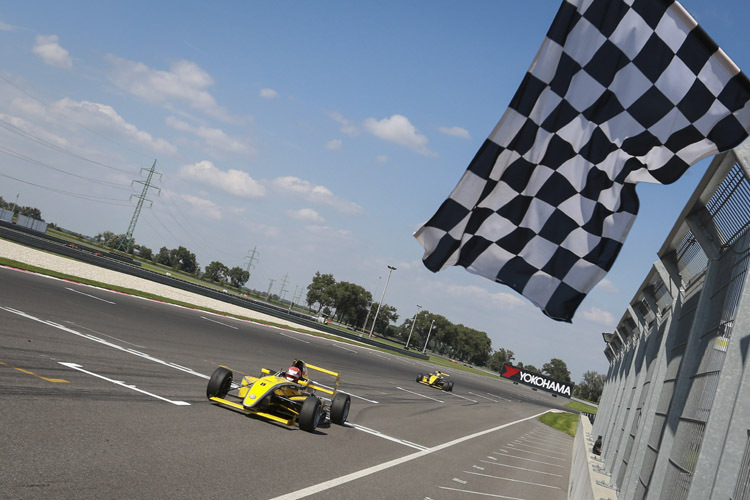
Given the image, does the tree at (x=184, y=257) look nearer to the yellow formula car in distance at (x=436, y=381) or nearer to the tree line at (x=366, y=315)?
the tree line at (x=366, y=315)

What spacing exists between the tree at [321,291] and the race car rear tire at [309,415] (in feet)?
390

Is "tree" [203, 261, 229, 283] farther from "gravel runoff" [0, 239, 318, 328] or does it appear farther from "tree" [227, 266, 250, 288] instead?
"gravel runoff" [0, 239, 318, 328]

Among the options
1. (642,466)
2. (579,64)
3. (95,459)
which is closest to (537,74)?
(579,64)

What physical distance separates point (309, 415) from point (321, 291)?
396 ft

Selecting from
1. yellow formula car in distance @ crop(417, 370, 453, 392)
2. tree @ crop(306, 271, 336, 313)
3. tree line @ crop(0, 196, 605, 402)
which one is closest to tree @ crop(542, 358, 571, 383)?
tree line @ crop(0, 196, 605, 402)

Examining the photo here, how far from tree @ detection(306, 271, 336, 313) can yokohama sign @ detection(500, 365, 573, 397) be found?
53.3 metres

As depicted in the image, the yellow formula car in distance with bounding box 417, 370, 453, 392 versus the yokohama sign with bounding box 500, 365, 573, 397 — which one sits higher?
the yokohama sign with bounding box 500, 365, 573, 397

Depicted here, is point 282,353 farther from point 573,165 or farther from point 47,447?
point 573,165

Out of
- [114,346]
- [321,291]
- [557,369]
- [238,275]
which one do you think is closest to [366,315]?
[321,291]

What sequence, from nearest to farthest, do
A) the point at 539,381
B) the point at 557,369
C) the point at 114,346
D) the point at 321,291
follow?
1. the point at 114,346
2. the point at 539,381
3. the point at 321,291
4. the point at 557,369

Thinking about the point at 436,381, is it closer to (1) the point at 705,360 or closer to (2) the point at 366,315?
(1) the point at 705,360

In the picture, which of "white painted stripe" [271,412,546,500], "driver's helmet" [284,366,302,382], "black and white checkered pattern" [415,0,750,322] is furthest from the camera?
"driver's helmet" [284,366,302,382]

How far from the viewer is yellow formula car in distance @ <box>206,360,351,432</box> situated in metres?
10.0

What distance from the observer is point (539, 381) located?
261 ft
